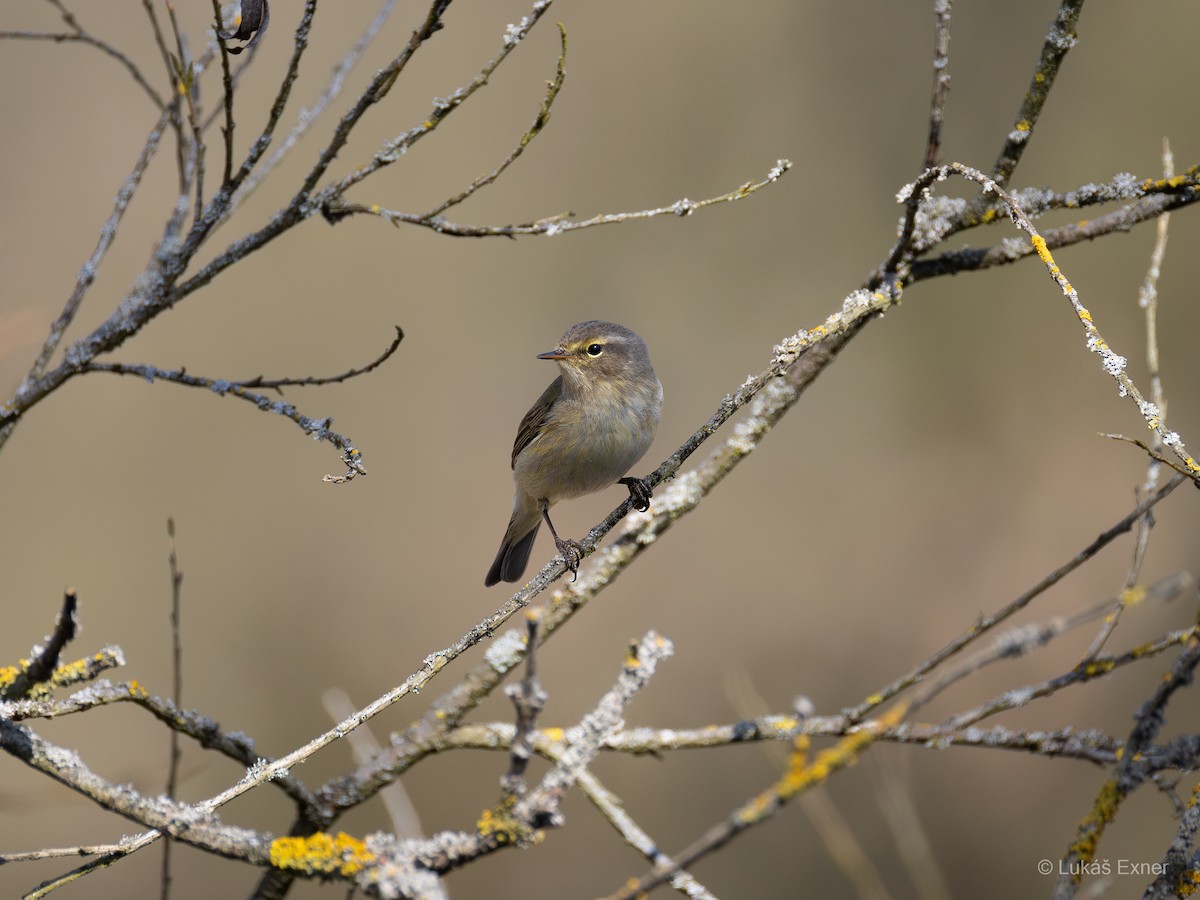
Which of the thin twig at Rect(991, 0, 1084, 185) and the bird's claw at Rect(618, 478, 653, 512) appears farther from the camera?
the bird's claw at Rect(618, 478, 653, 512)

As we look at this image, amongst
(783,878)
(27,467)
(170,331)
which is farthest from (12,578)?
(783,878)

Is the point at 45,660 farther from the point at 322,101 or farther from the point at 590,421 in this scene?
the point at 590,421

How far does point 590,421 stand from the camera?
3.73 metres

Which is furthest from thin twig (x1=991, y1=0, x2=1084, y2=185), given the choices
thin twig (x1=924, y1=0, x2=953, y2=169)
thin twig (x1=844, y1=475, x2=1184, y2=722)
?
thin twig (x1=844, y1=475, x2=1184, y2=722)

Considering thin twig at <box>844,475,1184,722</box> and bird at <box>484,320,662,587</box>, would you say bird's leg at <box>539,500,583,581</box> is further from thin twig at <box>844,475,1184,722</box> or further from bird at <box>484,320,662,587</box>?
thin twig at <box>844,475,1184,722</box>

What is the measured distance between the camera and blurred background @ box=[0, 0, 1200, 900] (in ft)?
16.2

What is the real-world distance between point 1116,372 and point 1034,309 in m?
4.61

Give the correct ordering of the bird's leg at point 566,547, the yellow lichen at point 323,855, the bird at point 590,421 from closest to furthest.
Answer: the yellow lichen at point 323,855 → the bird's leg at point 566,547 → the bird at point 590,421

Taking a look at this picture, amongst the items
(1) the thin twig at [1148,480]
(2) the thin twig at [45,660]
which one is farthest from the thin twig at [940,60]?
(2) the thin twig at [45,660]

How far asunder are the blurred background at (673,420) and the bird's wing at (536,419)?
88 cm

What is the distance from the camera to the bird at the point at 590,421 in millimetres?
3670

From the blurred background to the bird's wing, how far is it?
878 millimetres

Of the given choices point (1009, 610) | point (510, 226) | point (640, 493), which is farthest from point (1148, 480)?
point (640, 493)

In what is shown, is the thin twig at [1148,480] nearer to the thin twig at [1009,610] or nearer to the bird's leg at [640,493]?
the thin twig at [1009,610]
